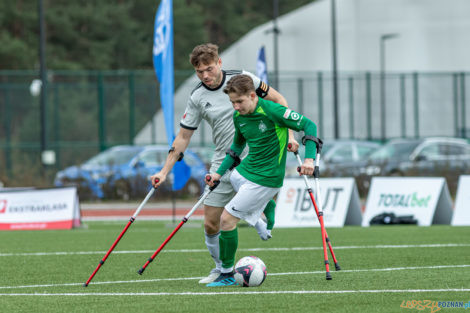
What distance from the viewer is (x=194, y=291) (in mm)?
8320

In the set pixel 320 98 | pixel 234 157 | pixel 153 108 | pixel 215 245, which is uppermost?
pixel 320 98

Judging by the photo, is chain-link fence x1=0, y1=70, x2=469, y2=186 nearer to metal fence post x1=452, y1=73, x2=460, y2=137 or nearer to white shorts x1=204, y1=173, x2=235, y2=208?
metal fence post x1=452, y1=73, x2=460, y2=137

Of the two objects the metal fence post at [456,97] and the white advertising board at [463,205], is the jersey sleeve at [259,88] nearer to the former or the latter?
the white advertising board at [463,205]

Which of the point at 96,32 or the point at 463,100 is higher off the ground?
the point at 96,32

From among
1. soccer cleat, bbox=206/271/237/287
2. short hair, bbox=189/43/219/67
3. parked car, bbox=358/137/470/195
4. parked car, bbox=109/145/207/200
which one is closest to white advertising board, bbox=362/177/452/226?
parked car, bbox=358/137/470/195

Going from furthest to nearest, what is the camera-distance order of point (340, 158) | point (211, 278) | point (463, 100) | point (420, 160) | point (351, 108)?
1. point (351, 108)
2. point (463, 100)
3. point (340, 158)
4. point (420, 160)
5. point (211, 278)

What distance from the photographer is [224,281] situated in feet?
28.9

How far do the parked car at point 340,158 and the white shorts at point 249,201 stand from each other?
16.4 metres

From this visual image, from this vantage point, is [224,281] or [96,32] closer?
[224,281]

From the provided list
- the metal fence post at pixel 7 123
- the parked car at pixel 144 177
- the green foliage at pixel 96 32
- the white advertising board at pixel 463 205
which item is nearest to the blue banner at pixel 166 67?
the white advertising board at pixel 463 205

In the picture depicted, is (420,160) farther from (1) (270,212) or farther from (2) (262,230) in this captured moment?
(2) (262,230)

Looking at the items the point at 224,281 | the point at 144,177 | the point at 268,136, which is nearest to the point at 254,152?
the point at 268,136

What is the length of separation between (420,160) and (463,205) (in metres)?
10.0

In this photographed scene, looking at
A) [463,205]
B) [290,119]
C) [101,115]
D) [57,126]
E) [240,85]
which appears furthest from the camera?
[57,126]
